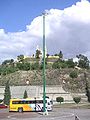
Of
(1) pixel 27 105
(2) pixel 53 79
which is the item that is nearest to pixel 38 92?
(2) pixel 53 79

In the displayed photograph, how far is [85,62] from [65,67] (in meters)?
21.5

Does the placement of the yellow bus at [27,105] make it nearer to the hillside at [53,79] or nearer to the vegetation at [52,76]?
the vegetation at [52,76]

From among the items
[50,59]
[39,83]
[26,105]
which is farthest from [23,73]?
[26,105]

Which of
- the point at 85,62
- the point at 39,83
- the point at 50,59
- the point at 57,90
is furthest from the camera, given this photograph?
the point at 50,59

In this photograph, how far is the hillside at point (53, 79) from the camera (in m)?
107

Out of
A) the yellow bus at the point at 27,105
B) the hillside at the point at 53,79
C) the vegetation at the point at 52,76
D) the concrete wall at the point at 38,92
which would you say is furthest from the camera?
the vegetation at the point at 52,76

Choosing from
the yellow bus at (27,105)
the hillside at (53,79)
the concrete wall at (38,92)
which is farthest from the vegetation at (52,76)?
the yellow bus at (27,105)

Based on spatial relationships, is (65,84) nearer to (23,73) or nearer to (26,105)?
(23,73)

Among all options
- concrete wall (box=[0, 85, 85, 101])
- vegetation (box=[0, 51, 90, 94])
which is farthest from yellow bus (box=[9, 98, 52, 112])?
vegetation (box=[0, 51, 90, 94])

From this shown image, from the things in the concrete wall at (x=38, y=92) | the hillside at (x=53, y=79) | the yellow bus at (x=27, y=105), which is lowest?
the yellow bus at (x=27, y=105)

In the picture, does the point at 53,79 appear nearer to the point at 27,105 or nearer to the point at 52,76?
the point at 52,76

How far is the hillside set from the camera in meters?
107

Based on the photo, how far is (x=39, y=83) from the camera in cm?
10588

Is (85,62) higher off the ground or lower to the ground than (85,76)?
higher
